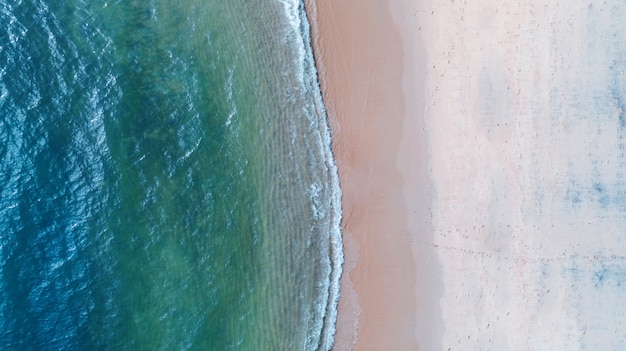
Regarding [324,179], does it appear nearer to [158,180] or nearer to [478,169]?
[478,169]

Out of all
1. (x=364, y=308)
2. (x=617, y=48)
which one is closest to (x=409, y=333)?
(x=364, y=308)

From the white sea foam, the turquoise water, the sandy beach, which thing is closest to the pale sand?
the sandy beach

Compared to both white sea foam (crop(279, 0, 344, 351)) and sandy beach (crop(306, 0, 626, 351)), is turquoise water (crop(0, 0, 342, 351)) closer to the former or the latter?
white sea foam (crop(279, 0, 344, 351))

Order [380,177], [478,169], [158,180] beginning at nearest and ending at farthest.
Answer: [478,169] < [380,177] < [158,180]

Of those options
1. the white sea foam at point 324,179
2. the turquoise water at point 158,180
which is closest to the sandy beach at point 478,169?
the white sea foam at point 324,179

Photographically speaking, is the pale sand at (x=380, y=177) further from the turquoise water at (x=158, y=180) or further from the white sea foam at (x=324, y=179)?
the turquoise water at (x=158, y=180)

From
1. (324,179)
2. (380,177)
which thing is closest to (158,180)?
(324,179)
